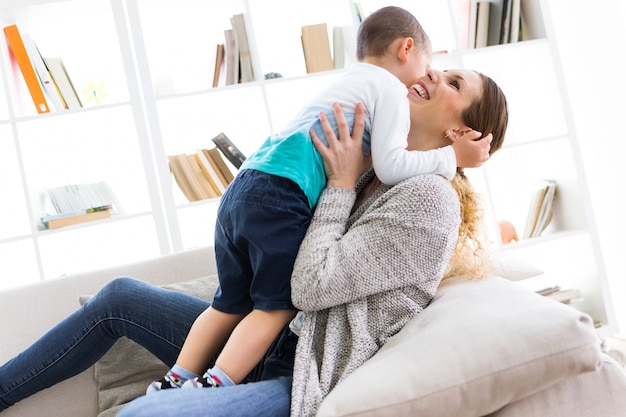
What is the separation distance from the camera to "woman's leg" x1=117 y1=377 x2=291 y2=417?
1.13m

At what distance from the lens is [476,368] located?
114 centimetres

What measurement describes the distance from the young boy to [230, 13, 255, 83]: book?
1664 millimetres

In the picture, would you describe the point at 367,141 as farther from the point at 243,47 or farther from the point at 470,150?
the point at 243,47

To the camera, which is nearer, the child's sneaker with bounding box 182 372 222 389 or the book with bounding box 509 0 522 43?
the child's sneaker with bounding box 182 372 222 389

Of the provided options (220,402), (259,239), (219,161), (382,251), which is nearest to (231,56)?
(219,161)

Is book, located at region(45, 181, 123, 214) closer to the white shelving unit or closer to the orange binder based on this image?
the white shelving unit

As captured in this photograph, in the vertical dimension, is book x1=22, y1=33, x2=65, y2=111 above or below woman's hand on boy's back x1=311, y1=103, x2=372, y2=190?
above

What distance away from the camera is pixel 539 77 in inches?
135

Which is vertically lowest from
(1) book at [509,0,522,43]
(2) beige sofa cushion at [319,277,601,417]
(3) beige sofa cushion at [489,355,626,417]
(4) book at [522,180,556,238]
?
(3) beige sofa cushion at [489,355,626,417]

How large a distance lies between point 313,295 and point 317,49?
222cm

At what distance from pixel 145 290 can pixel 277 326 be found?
474 millimetres

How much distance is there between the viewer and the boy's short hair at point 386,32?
1780 mm

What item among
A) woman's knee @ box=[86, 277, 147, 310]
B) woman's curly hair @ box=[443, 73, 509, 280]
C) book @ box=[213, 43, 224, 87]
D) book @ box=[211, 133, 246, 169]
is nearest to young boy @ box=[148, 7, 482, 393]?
woman's curly hair @ box=[443, 73, 509, 280]

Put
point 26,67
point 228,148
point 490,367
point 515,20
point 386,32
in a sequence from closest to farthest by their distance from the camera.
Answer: point 490,367 → point 386,32 → point 26,67 → point 228,148 → point 515,20
